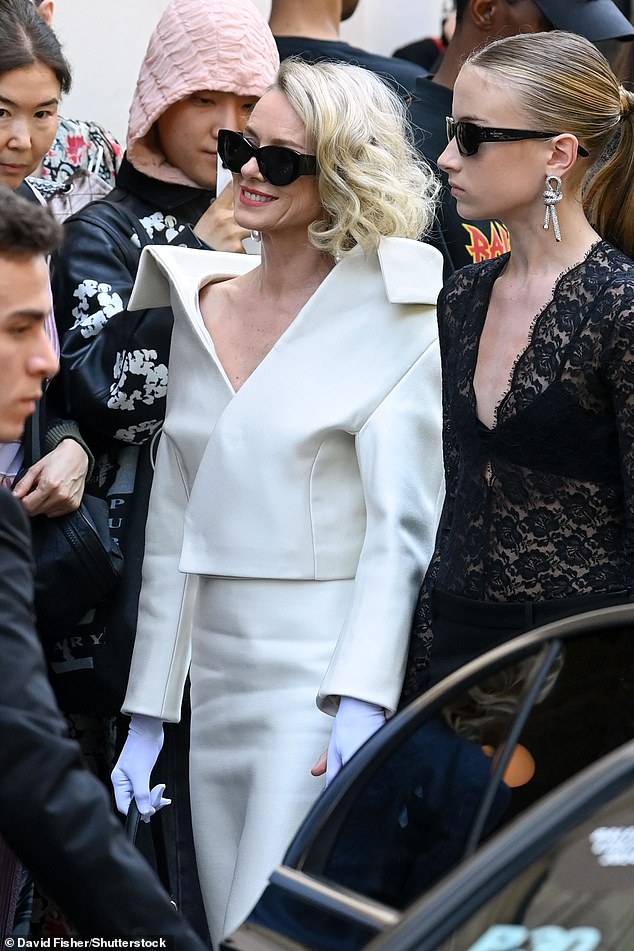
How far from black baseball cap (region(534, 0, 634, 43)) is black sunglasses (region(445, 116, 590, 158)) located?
147 cm

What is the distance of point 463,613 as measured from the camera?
2.60m

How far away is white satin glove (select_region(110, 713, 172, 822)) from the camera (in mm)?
3027

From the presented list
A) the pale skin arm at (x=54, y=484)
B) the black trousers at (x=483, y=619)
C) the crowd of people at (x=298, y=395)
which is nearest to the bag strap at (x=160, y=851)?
the crowd of people at (x=298, y=395)

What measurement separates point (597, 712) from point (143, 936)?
0.61 meters

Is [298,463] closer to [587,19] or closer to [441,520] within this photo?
[441,520]

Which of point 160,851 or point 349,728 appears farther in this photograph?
point 160,851

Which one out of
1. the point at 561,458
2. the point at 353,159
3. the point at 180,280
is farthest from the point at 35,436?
the point at 561,458

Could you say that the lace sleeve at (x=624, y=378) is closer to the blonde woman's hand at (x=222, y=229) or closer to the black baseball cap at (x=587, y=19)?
the blonde woman's hand at (x=222, y=229)

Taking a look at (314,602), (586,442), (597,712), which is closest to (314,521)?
(314,602)

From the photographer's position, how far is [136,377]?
10.5 feet

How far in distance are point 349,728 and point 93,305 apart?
45.3 inches

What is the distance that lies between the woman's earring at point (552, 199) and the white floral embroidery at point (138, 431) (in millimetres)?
1040

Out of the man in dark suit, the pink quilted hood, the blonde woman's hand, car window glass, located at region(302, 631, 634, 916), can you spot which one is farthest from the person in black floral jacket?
car window glass, located at region(302, 631, 634, 916)

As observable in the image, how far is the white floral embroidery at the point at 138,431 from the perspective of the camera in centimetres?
324
